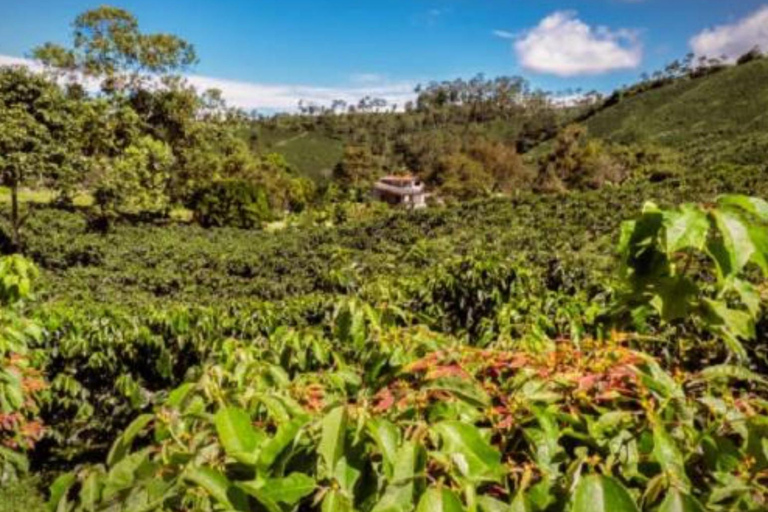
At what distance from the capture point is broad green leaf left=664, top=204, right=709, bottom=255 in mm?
1202

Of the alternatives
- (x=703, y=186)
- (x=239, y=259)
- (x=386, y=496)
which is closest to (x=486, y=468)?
(x=386, y=496)

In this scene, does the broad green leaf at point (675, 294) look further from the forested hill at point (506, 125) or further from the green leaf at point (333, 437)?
the forested hill at point (506, 125)

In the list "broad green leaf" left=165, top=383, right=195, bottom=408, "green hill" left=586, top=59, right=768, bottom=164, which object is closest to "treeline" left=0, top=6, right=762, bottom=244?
"green hill" left=586, top=59, right=768, bottom=164

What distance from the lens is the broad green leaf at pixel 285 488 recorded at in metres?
1.01

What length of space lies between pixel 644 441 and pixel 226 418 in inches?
31.1

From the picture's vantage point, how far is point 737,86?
243 feet

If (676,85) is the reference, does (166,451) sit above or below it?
below

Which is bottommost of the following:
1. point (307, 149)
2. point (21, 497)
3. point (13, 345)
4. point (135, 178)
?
point (21, 497)

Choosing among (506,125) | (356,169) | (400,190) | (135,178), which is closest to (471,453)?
(135,178)

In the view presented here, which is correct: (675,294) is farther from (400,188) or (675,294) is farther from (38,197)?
(400,188)

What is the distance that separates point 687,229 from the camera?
3.99 ft

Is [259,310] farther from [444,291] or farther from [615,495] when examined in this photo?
[615,495]

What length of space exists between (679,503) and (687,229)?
1.80 ft

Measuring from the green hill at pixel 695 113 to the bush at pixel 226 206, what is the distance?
37.0 m
